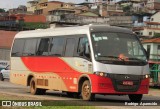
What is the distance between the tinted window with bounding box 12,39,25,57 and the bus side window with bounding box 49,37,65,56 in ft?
10.8

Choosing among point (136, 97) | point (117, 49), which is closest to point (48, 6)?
point (136, 97)

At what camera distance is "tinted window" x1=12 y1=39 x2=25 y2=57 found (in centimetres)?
2381

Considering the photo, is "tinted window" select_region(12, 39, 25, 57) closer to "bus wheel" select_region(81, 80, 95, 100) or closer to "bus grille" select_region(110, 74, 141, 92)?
"bus wheel" select_region(81, 80, 95, 100)

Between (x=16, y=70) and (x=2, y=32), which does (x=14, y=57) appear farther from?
(x=2, y=32)

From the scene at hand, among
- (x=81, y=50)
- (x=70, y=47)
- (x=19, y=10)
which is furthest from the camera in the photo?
(x=19, y=10)

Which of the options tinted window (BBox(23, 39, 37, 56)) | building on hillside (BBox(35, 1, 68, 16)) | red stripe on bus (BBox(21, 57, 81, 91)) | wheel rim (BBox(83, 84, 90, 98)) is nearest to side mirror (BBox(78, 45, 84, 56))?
red stripe on bus (BBox(21, 57, 81, 91))

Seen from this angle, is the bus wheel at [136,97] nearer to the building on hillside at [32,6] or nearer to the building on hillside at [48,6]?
the building on hillside at [48,6]

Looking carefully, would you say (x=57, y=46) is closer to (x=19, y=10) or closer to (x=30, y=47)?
(x=30, y=47)

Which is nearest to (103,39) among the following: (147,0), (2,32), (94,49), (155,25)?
(94,49)

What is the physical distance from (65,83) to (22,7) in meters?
159

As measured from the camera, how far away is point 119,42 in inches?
705

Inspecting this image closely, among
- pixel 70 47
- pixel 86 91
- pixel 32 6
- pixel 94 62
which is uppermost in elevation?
pixel 70 47

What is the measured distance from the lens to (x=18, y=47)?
2416 centimetres

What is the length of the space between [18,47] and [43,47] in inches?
115
